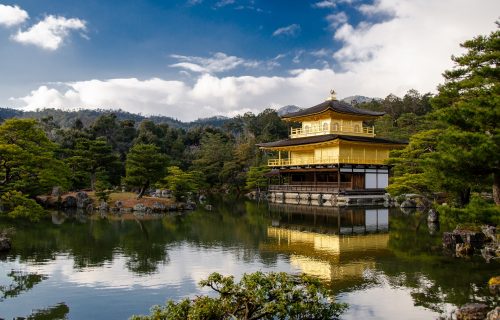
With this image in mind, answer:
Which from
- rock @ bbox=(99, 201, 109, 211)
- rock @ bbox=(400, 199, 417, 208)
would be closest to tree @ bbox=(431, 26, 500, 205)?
rock @ bbox=(400, 199, 417, 208)

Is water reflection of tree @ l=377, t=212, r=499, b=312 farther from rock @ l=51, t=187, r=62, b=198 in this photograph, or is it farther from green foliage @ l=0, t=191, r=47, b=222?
rock @ l=51, t=187, r=62, b=198

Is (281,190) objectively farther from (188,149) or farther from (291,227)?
(188,149)

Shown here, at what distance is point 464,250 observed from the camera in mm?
15398

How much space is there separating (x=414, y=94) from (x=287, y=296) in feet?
242

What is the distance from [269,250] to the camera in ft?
55.3

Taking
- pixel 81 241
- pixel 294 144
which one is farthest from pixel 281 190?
pixel 81 241

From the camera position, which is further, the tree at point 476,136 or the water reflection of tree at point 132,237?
the water reflection of tree at point 132,237

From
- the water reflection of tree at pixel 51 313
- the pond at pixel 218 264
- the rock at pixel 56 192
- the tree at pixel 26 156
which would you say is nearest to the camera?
the water reflection of tree at pixel 51 313

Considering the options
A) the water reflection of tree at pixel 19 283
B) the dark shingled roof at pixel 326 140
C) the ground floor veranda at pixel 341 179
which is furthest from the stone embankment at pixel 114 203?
the water reflection of tree at pixel 19 283

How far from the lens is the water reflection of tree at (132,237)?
1575cm

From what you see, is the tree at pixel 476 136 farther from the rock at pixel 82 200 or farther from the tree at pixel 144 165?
the rock at pixel 82 200

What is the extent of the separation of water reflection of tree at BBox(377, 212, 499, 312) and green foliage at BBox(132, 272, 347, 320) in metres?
3.26

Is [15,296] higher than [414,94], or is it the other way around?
[414,94]

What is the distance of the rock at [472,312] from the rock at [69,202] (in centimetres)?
3236
